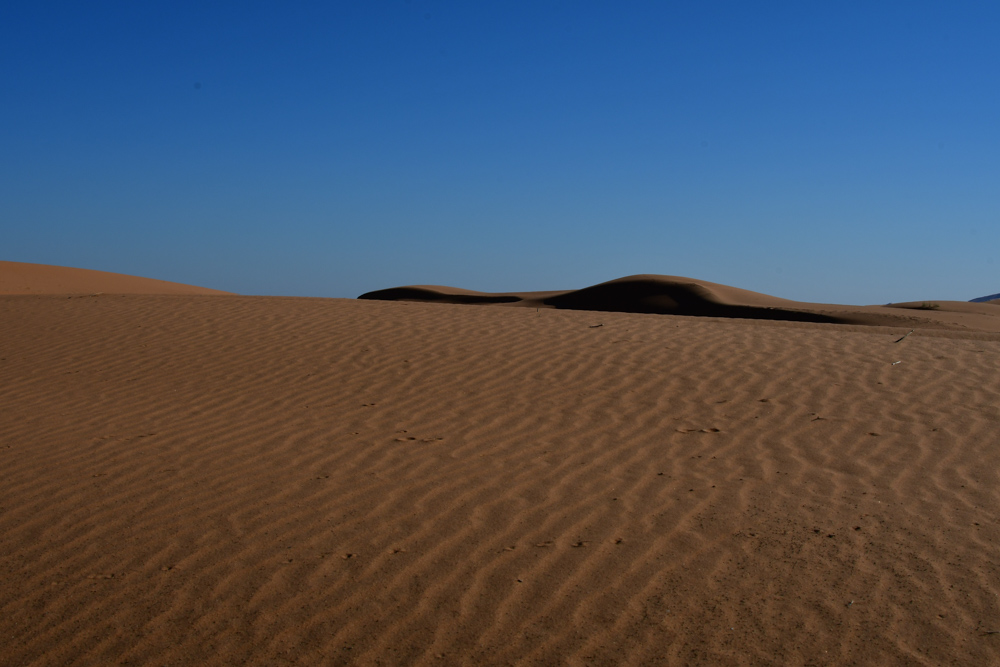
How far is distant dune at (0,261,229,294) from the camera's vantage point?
2125 centimetres

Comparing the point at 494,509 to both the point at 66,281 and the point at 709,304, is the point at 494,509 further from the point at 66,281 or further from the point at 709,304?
the point at 66,281

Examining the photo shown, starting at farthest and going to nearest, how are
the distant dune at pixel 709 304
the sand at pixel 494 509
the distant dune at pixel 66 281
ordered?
the distant dune at pixel 66 281 → the distant dune at pixel 709 304 → the sand at pixel 494 509

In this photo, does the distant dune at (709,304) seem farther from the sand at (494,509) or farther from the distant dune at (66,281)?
the distant dune at (66,281)

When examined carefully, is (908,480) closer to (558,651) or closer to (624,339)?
(558,651)

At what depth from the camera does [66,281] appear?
78.4 ft

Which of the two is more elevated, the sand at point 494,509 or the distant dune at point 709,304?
the distant dune at point 709,304

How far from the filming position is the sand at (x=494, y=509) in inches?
114

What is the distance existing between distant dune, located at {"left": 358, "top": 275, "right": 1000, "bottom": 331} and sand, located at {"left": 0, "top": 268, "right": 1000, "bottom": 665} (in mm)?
8342

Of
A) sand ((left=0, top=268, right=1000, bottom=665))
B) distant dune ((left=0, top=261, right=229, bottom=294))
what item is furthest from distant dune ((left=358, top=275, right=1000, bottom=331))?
distant dune ((left=0, top=261, right=229, bottom=294))

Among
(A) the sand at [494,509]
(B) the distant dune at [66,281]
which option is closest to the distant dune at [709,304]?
(A) the sand at [494,509]

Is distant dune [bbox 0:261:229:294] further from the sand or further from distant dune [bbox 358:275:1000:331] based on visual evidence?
the sand

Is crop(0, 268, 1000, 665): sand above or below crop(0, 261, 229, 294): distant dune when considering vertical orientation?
below

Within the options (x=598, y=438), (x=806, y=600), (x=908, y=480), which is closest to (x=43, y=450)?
(x=598, y=438)

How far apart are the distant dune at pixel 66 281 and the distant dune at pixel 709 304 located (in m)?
8.66
